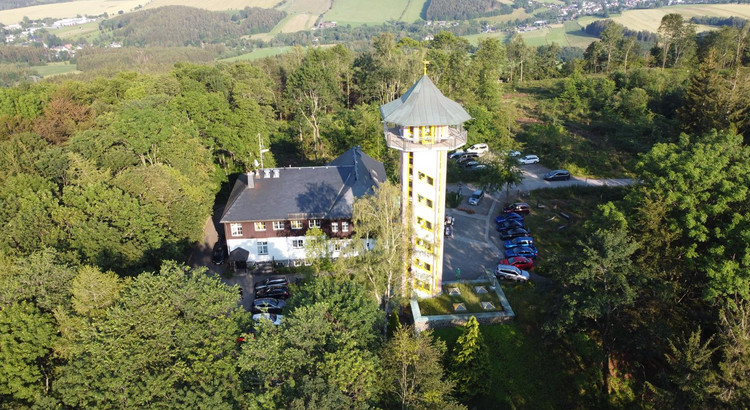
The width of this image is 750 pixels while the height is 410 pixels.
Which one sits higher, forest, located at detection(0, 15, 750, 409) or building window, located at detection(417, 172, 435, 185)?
building window, located at detection(417, 172, 435, 185)

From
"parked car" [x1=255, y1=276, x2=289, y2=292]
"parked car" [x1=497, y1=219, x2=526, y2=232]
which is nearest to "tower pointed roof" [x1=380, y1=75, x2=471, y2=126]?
"parked car" [x1=255, y1=276, x2=289, y2=292]

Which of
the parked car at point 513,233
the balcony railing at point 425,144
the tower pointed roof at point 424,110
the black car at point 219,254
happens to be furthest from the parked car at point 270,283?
the parked car at point 513,233

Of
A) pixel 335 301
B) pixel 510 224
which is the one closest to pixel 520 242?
pixel 510 224

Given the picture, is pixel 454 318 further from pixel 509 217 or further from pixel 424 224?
pixel 509 217

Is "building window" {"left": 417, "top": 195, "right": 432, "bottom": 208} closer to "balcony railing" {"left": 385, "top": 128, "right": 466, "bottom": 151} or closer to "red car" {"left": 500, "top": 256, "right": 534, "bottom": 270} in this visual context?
"balcony railing" {"left": 385, "top": 128, "right": 466, "bottom": 151}

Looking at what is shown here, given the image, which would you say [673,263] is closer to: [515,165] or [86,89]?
[515,165]

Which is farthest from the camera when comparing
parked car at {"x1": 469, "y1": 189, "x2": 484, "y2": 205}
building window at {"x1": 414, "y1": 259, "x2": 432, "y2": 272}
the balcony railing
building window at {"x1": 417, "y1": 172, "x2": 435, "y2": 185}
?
parked car at {"x1": 469, "y1": 189, "x2": 484, "y2": 205}
